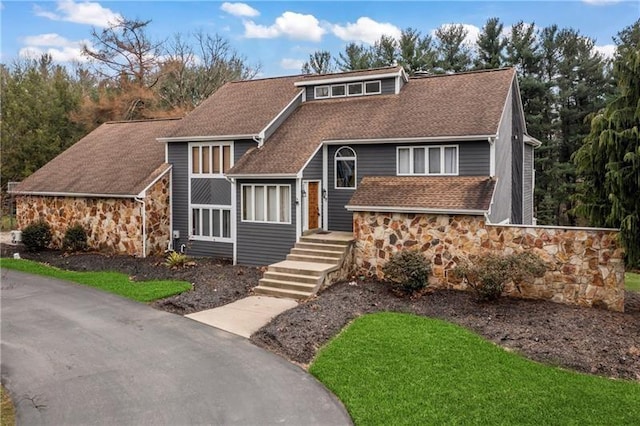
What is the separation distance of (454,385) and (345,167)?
10.4 m

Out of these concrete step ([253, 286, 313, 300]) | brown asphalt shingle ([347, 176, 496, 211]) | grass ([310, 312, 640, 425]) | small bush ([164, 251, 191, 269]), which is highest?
brown asphalt shingle ([347, 176, 496, 211])

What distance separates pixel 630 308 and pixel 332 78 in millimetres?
12722

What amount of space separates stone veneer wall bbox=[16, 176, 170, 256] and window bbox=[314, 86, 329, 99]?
6.92m

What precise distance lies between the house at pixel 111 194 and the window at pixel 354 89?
783 cm

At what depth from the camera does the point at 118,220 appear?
19.0 m

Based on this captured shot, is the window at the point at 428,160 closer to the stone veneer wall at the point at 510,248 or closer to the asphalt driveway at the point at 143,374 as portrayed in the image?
the stone veneer wall at the point at 510,248

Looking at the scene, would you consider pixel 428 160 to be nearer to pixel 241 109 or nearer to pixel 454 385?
pixel 241 109

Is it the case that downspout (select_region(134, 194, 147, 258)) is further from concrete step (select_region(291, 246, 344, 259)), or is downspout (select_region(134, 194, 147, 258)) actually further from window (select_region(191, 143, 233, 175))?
concrete step (select_region(291, 246, 344, 259))

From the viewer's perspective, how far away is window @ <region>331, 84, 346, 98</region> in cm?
1930

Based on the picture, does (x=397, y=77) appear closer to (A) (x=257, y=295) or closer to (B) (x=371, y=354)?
(A) (x=257, y=295)

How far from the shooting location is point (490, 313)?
11.3 metres

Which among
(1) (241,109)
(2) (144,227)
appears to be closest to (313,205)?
(1) (241,109)

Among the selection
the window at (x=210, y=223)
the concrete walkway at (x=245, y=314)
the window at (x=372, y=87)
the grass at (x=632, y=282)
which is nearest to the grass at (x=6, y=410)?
the concrete walkway at (x=245, y=314)

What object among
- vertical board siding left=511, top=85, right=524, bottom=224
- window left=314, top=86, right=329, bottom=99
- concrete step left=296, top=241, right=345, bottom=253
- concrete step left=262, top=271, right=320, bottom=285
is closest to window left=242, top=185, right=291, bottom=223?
concrete step left=296, top=241, right=345, bottom=253
